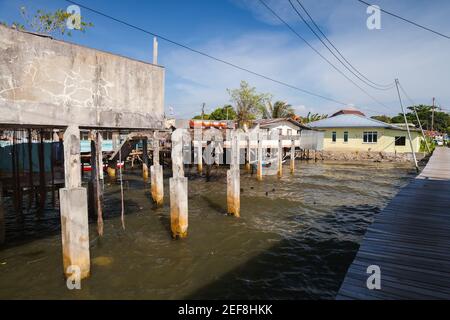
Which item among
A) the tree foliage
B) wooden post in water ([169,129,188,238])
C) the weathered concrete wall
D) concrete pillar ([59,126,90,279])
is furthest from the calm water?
the tree foliage

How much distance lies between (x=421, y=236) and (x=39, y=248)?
1147 cm

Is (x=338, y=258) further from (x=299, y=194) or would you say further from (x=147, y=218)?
(x=299, y=194)

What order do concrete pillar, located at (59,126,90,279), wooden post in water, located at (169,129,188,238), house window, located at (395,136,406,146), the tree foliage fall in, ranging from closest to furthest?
concrete pillar, located at (59,126,90,279), wooden post in water, located at (169,129,188,238), house window, located at (395,136,406,146), the tree foliage

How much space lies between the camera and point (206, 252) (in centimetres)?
939

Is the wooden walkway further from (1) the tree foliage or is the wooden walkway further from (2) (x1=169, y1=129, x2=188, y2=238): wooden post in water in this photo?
(1) the tree foliage

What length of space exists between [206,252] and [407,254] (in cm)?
559

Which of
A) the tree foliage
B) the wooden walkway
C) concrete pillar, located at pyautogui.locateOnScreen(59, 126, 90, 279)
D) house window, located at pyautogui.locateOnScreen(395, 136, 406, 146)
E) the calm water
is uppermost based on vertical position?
the tree foliage

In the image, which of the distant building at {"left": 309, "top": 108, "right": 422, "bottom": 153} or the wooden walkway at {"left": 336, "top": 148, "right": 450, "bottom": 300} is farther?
the distant building at {"left": 309, "top": 108, "right": 422, "bottom": 153}

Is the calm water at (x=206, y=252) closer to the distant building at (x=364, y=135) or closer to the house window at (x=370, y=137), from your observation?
the distant building at (x=364, y=135)

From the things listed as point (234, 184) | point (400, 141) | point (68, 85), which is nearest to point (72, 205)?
point (68, 85)

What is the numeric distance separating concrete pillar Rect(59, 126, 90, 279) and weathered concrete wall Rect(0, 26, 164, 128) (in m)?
0.49

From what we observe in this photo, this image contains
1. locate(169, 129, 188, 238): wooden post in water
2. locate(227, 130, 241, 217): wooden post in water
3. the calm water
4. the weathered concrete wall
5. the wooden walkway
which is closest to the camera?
the wooden walkway

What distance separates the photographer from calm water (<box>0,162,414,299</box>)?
23.7 feet

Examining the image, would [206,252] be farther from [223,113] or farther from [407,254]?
[223,113]
